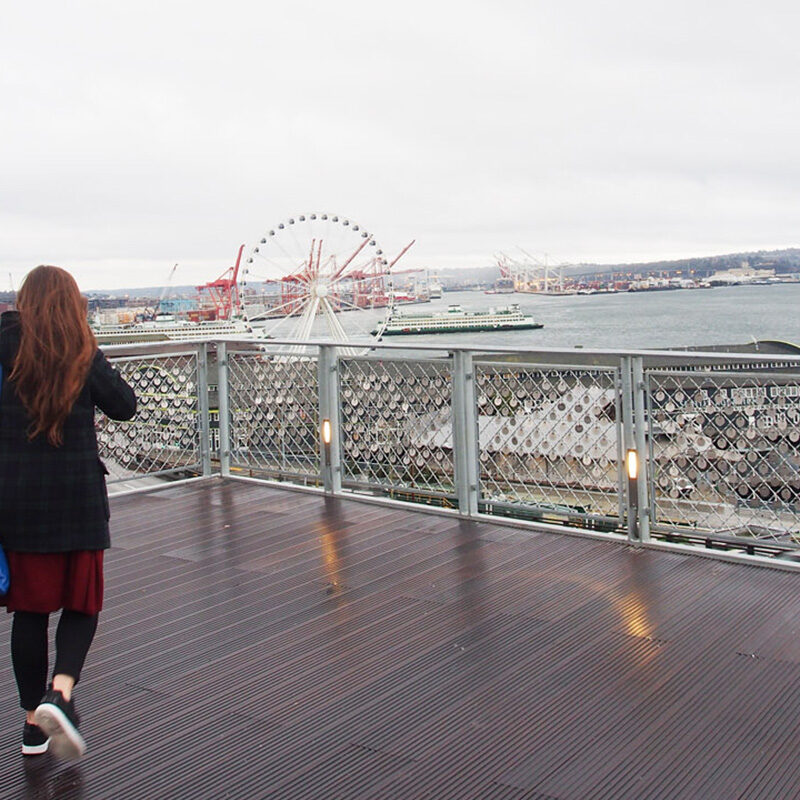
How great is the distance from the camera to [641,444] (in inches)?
149

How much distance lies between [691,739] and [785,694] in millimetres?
386

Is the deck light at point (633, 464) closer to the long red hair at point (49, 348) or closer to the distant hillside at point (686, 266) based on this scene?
the long red hair at point (49, 348)

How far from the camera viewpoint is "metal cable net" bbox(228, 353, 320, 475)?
513 centimetres

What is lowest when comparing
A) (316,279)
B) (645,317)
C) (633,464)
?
(645,317)

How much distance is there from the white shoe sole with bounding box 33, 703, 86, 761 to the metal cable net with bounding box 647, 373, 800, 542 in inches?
97.9

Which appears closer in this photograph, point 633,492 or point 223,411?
point 633,492

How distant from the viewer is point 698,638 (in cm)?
275

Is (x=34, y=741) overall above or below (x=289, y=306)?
below

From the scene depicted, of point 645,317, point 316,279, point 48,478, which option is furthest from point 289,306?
point 645,317

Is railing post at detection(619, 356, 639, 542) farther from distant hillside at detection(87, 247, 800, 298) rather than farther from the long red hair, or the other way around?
distant hillside at detection(87, 247, 800, 298)

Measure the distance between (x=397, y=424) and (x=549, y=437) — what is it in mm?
912

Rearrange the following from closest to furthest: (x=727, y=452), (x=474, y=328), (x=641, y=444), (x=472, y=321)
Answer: (x=727, y=452) < (x=641, y=444) < (x=474, y=328) < (x=472, y=321)

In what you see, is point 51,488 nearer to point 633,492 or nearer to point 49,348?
point 49,348

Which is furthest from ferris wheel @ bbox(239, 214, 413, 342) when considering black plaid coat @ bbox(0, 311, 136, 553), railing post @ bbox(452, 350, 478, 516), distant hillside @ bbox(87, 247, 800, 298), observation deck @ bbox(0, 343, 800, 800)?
black plaid coat @ bbox(0, 311, 136, 553)
